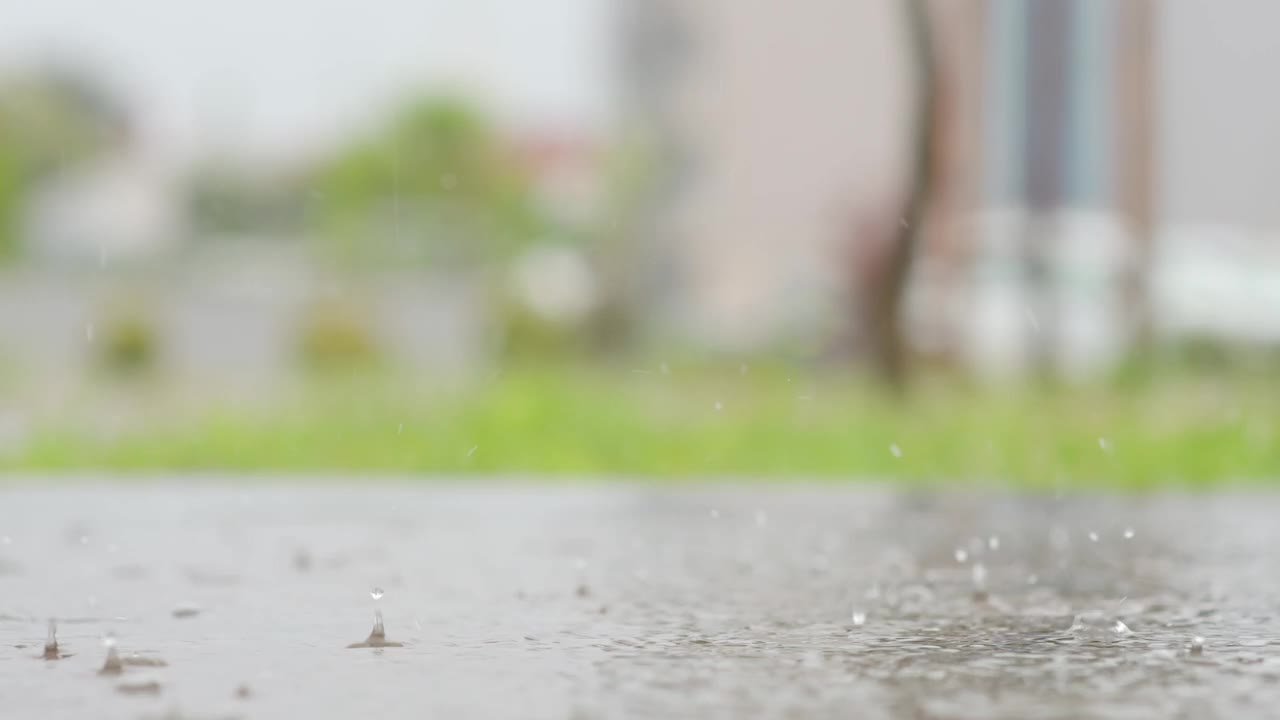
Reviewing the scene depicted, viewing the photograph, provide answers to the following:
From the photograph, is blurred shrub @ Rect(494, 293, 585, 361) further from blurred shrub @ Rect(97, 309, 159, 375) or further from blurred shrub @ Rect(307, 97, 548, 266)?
blurred shrub @ Rect(307, 97, 548, 266)

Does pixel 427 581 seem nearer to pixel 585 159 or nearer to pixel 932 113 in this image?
pixel 932 113

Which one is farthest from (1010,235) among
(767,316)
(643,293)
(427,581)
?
(427,581)

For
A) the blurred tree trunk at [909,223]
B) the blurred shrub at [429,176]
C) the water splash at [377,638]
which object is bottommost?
the water splash at [377,638]

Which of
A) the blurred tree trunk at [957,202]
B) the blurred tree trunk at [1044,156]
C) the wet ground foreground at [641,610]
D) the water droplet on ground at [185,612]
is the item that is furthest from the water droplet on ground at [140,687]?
the blurred tree trunk at [957,202]

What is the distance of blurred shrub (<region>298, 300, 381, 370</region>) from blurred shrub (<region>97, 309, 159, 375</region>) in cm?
158

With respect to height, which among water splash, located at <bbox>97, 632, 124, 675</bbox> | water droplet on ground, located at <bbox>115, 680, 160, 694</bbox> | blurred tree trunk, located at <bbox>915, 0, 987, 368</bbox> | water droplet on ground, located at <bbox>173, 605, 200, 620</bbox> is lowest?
water droplet on ground, located at <bbox>115, 680, 160, 694</bbox>

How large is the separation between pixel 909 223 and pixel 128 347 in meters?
7.80

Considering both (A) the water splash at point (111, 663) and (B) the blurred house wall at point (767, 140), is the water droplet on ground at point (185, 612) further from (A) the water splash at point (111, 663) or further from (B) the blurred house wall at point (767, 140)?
(B) the blurred house wall at point (767, 140)

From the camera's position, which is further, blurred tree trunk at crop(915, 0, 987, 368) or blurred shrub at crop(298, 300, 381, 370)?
blurred shrub at crop(298, 300, 381, 370)

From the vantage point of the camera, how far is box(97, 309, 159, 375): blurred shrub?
14.0 meters

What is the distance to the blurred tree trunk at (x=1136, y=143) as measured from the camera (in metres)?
13.7

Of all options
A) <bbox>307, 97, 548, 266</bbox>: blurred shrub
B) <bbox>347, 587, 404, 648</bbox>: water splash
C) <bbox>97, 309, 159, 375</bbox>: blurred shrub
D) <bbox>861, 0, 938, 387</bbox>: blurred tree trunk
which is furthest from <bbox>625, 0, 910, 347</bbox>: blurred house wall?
<bbox>347, 587, 404, 648</bbox>: water splash

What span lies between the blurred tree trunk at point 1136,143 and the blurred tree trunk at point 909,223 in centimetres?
435

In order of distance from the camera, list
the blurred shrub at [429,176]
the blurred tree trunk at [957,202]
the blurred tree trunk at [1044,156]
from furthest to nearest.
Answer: the blurred shrub at [429,176]
the blurred tree trunk at [957,202]
the blurred tree trunk at [1044,156]
